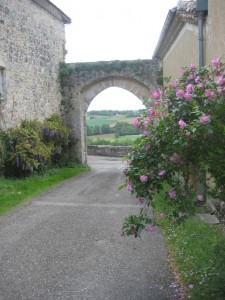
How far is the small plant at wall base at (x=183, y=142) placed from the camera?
3.13m

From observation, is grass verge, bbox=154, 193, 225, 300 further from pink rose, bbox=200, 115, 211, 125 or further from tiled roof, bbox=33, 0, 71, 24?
tiled roof, bbox=33, 0, 71, 24

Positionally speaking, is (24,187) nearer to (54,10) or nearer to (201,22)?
(201,22)

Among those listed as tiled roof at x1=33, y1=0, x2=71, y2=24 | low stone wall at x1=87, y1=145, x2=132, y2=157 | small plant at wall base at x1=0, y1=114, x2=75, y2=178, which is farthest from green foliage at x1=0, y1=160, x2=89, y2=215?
low stone wall at x1=87, y1=145, x2=132, y2=157

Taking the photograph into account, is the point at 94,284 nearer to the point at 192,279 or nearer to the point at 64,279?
the point at 64,279

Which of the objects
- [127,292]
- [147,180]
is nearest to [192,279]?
[127,292]

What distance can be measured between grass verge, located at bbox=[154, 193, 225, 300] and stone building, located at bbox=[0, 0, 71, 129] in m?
6.48

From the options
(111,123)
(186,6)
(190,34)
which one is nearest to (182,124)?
(186,6)

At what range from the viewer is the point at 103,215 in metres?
7.36

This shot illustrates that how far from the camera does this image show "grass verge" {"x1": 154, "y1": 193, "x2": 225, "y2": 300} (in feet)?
11.9

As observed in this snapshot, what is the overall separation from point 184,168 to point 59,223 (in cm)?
383

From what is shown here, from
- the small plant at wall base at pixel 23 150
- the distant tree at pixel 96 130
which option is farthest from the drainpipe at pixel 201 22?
the distant tree at pixel 96 130

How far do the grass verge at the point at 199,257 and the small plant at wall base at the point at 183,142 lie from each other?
703 mm

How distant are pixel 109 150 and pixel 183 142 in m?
20.2

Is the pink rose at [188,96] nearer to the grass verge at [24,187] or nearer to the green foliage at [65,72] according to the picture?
the grass verge at [24,187]
